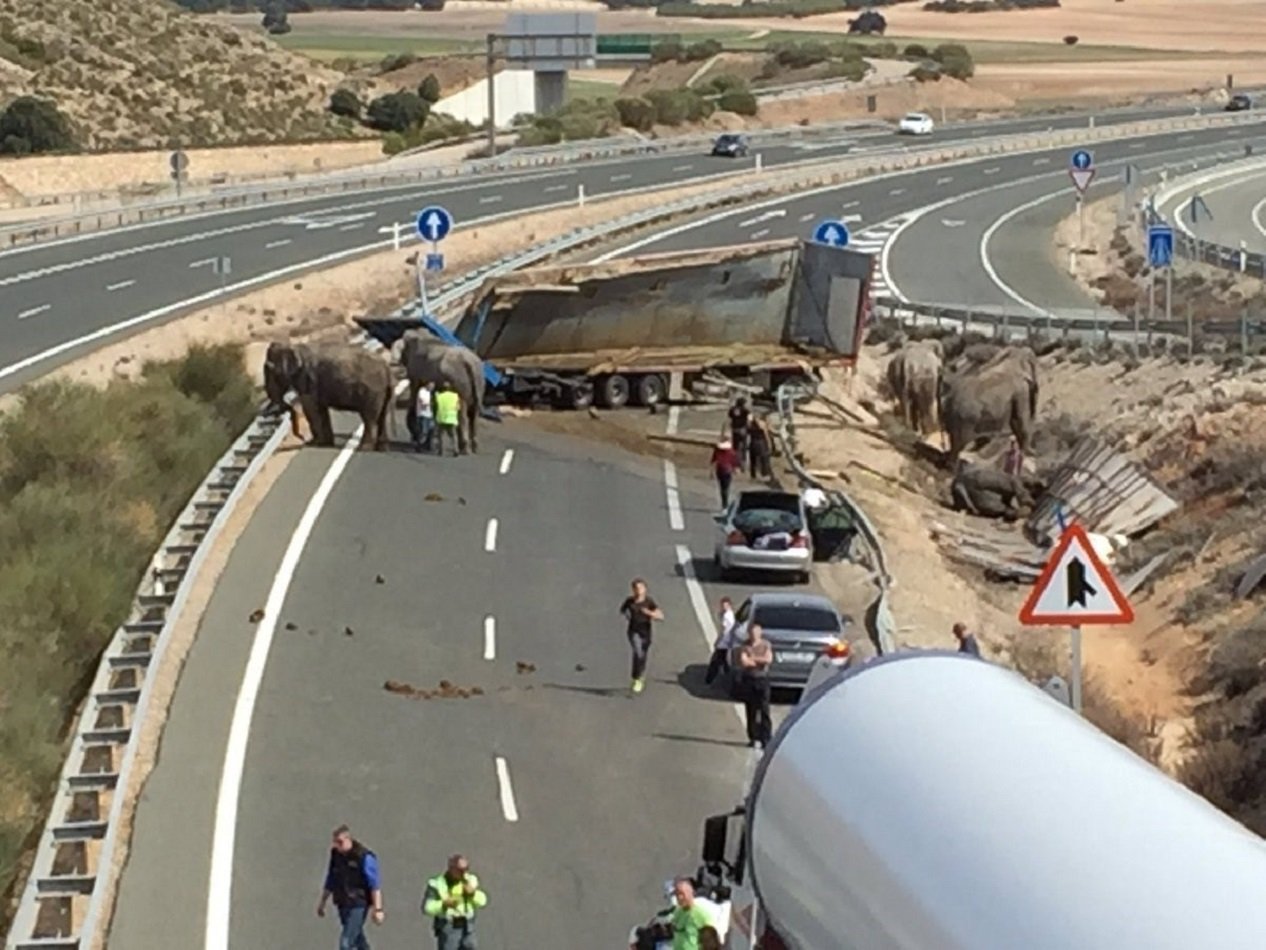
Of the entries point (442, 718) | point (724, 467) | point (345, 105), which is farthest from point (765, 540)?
point (345, 105)

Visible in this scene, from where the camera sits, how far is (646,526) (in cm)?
3319

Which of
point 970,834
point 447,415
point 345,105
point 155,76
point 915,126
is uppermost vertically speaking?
point 970,834

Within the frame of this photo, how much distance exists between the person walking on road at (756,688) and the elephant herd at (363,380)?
14.4 m

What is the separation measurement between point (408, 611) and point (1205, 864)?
20.7m

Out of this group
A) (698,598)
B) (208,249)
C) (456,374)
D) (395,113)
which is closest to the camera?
(698,598)

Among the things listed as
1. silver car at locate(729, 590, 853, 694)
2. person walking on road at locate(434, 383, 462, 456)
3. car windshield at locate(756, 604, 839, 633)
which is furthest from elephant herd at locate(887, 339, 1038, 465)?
car windshield at locate(756, 604, 839, 633)

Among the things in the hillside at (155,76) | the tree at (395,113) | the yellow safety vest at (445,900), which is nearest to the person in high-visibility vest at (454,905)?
the yellow safety vest at (445,900)

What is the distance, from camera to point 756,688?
22.6 m

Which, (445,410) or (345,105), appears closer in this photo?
(445,410)

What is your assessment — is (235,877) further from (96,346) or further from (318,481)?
(96,346)

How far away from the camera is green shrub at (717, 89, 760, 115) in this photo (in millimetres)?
110875

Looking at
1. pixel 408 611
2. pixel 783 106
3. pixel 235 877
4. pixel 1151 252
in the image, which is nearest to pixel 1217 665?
pixel 408 611

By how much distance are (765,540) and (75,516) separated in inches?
314

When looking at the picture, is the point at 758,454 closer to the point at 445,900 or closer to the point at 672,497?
the point at 672,497
